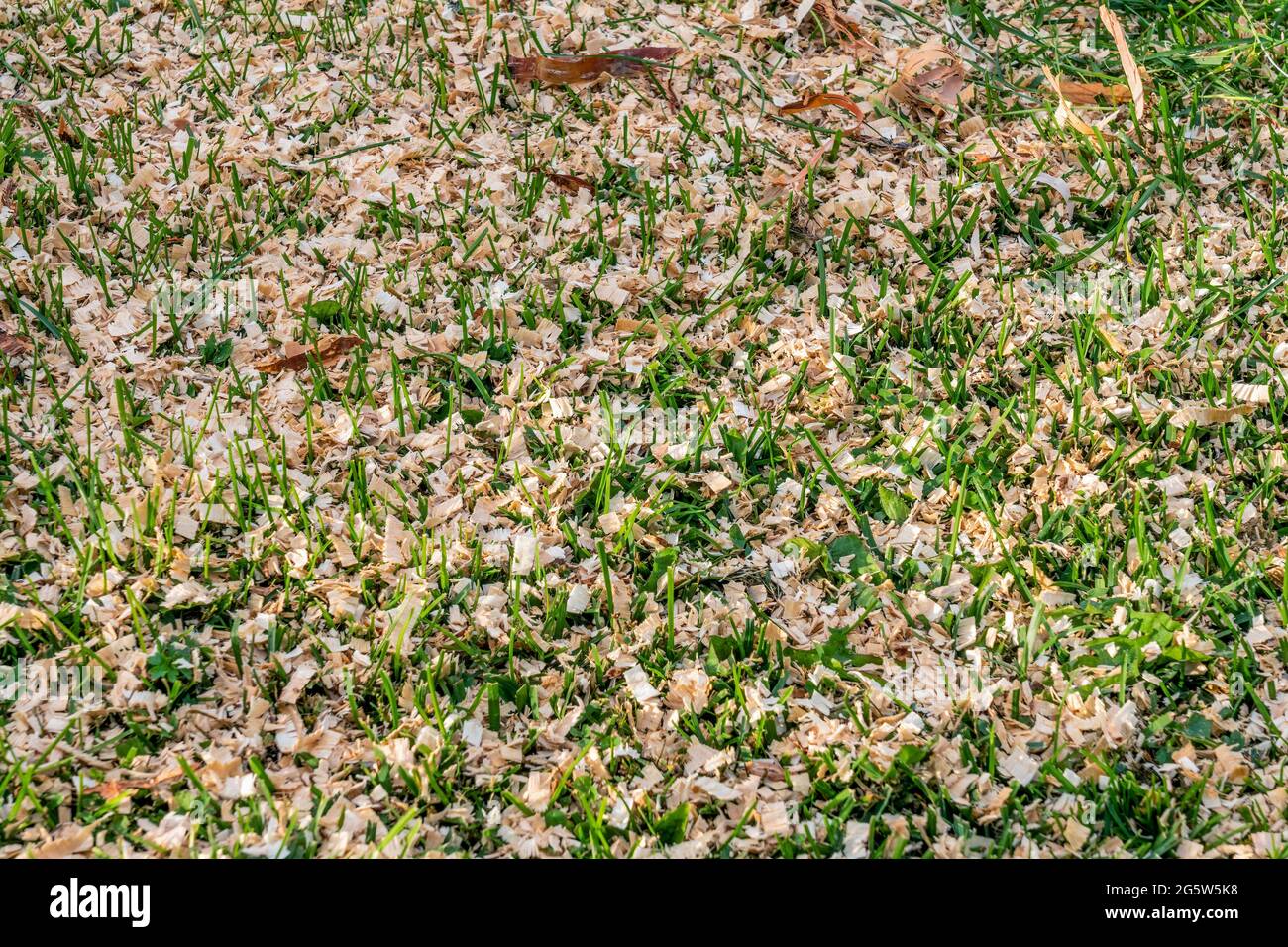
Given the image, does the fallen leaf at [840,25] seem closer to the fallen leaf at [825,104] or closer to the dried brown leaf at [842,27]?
the dried brown leaf at [842,27]

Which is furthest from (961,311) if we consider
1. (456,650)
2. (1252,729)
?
(456,650)

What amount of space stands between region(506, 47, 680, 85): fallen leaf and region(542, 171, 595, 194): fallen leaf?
0.47 m

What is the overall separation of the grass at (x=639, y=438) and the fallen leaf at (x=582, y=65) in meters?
0.06

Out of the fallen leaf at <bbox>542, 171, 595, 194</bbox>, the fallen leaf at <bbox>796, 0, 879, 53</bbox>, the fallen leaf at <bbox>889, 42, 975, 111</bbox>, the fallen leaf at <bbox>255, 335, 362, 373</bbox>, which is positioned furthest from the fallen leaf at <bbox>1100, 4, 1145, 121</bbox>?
the fallen leaf at <bbox>255, 335, 362, 373</bbox>

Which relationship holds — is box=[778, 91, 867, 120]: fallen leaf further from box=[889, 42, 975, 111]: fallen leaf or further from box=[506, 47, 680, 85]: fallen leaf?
box=[506, 47, 680, 85]: fallen leaf

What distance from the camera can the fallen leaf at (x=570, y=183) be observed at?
3.39 m

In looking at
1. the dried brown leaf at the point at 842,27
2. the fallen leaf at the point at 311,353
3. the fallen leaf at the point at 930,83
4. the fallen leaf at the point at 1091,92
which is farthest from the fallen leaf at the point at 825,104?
the fallen leaf at the point at 311,353

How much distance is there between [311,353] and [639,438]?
85 cm

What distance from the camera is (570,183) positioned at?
339 centimetres

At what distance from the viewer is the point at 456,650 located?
7.80 feet

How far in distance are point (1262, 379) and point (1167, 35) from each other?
1.51m

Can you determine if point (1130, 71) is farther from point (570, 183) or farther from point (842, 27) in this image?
point (570, 183)

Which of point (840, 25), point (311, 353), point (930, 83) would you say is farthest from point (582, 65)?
point (311, 353)

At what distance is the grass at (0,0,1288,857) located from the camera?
2.19 metres
